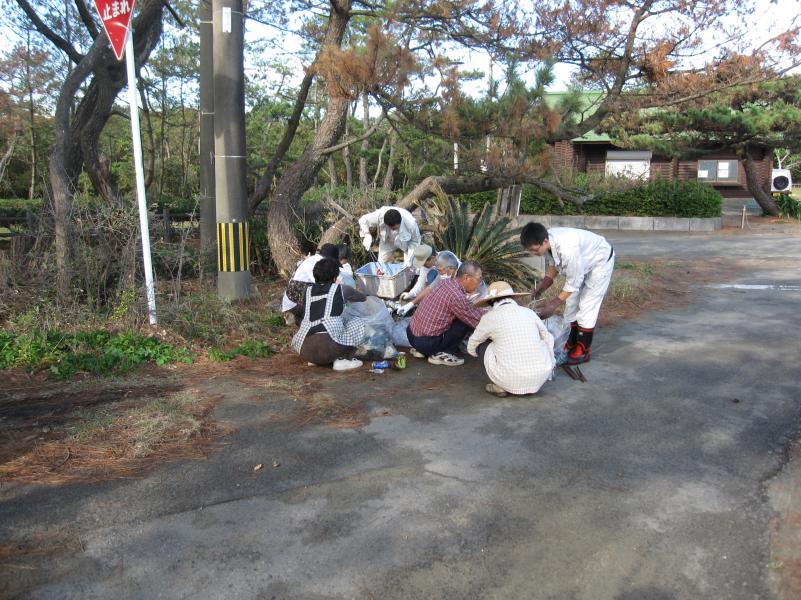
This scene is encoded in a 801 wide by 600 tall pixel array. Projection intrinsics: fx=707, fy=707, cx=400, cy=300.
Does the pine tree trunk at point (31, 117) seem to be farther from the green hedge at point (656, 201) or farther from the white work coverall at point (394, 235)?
the white work coverall at point (394, 235)

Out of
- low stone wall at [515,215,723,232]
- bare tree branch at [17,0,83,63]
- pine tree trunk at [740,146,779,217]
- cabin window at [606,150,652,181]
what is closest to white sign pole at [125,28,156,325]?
bare tree branch at [17,0,83,63]

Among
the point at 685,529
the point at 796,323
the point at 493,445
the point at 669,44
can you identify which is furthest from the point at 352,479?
the point at 669,44

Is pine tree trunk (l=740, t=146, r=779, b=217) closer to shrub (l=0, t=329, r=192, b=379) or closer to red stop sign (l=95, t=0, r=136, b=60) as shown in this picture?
red stop sign (l=95, t=0, r=136, b=60)

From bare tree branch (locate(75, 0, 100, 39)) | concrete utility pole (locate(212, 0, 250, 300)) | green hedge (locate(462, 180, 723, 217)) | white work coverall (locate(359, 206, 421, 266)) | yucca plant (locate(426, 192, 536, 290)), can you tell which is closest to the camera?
concrete utility pole (locate(212, 0, 250, 300))

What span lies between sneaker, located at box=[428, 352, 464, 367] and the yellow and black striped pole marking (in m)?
2.80

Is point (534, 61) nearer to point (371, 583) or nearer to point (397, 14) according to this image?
point (397, 14)

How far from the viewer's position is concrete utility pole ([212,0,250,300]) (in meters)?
8.02

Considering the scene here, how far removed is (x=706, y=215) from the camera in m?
21.1

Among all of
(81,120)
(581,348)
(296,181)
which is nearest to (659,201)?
(296,181)

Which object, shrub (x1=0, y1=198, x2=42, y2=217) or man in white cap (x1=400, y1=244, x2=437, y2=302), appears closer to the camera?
man in white cap (x1=400, y1=244, x2=437, y2=302)

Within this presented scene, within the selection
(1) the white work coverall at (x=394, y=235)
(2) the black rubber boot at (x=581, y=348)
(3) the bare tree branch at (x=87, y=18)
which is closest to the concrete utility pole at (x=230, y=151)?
(1) the white work coverall at (x=394, y=235)

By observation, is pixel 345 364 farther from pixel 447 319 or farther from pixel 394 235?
pixel 394 235

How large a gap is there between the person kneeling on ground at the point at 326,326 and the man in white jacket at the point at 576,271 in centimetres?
171

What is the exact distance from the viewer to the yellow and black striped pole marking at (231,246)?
8.09m
